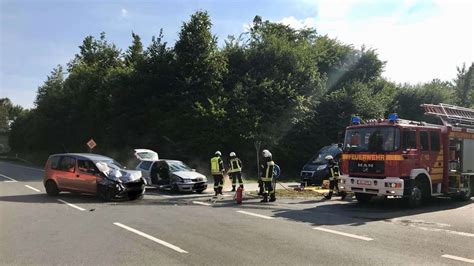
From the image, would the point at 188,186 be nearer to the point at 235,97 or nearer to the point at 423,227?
the point at 423,227

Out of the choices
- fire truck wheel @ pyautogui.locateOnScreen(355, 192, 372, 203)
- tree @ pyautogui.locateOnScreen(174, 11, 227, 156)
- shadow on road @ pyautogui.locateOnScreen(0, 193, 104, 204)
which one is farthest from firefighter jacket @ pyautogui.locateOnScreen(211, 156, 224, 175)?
tree @ pyautogui.locateOnScreen(174, 11, 227, 156)

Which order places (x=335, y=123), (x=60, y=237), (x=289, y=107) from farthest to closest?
(x=335, y=123) → (x=289, y=107) → (x=60, y=237)

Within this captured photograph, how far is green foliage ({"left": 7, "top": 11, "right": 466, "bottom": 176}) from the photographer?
1261 inches

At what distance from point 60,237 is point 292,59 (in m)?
28.2

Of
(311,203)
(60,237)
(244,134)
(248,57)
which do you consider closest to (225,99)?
(244,134)

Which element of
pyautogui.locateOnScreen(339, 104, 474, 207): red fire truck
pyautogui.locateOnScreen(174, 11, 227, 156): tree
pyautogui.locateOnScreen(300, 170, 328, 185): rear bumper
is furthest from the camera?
pyautogui.locateOnScreen(174, 11, 227, 156): tree

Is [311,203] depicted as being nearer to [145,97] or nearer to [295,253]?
[295,253]

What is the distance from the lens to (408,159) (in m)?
15.2

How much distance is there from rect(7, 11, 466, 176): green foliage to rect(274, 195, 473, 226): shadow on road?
50.0 ft

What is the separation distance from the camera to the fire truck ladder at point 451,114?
1769 cm

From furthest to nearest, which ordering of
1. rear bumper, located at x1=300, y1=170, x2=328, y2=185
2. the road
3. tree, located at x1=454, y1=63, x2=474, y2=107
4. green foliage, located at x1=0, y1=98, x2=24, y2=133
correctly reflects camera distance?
green foliage, located at x1=0, y1=98, x2=24, y2=133 < tree, located at x1=454, y1=63, x2=474, y2=107 < rear bumper, located at x1=300, y1=170, x2=328, y2=185 < the road

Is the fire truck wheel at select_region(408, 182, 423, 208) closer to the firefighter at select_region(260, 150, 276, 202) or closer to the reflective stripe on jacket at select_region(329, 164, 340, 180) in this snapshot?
the reflective stripe on jacket at select_region(329, 164, 340, 180)

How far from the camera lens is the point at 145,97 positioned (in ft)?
117

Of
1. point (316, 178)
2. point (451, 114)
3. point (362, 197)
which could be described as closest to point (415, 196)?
point (362, 197)
